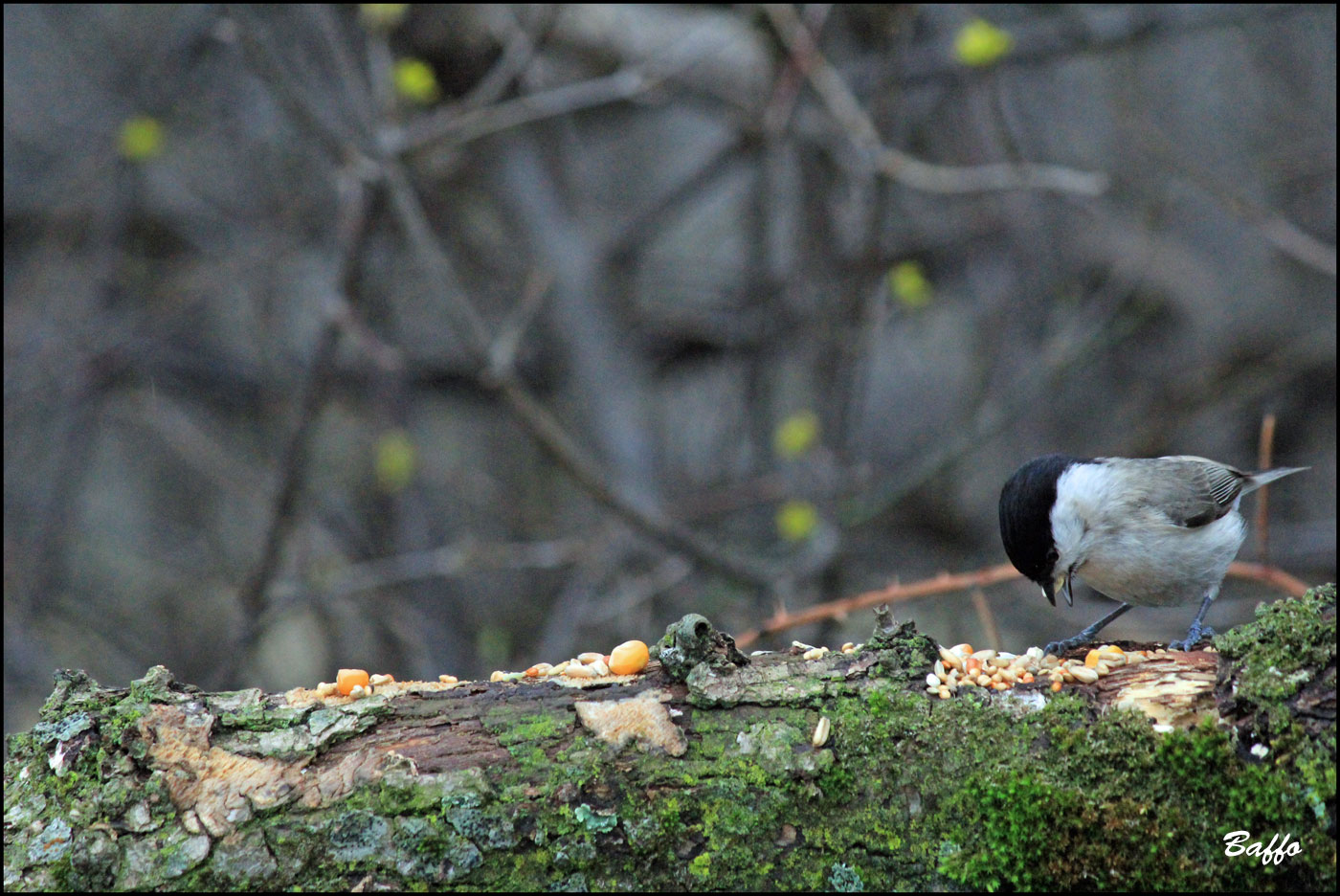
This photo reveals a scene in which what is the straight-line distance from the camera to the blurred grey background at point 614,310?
5336 millimetres

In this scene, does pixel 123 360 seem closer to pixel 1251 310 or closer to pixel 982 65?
pixel 982 65

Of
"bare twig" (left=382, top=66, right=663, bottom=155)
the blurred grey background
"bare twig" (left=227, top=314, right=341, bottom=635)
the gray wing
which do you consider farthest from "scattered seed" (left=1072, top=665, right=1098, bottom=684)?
"bare twig" (left=227, top=314, right=341, bottom=635)

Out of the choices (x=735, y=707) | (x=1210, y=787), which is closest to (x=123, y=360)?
(x=735, y=707)

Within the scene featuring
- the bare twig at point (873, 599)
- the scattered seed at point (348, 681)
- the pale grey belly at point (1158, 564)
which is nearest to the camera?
the scattered seed at point (348, 681)

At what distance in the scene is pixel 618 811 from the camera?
5.56ft

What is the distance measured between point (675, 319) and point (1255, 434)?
344cm

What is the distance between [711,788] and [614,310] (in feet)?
15.6

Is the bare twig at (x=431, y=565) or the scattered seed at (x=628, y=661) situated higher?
the bare twig at (x=431, y=565)

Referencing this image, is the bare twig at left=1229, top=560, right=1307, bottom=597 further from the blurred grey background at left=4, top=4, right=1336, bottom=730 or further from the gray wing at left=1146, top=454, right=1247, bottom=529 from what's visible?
the blurred grey background at left=4, top=4, right=1336, bottom=730

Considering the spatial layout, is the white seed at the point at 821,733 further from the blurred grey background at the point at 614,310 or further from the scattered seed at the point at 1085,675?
the blurred grey background at the point at 614,310

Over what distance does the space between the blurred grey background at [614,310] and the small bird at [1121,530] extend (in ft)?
5.73

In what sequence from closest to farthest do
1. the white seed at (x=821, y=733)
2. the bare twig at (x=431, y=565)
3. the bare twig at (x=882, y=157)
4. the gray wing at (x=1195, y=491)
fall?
1. the white seed at (x=821, y=733)
2. the gray wing at (x=1195, y=491)
3. the bare twig at (x=882, y=157)
4. the bare twig at (x=431, y=565)

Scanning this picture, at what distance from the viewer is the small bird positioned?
2.98m

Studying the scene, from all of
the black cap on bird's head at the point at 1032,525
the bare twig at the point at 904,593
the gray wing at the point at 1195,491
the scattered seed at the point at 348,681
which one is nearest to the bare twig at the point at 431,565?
the bare twig at the point at 904,593
